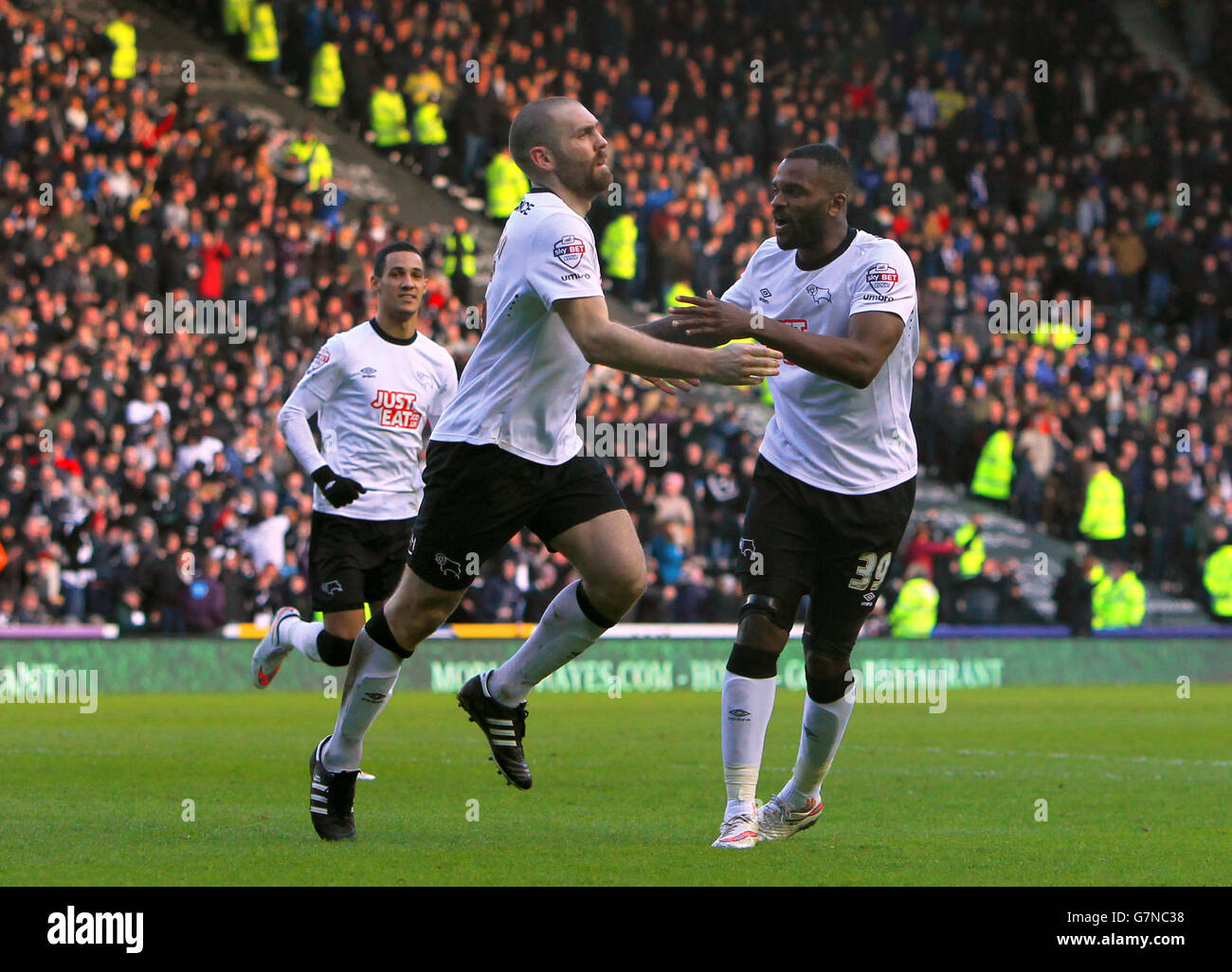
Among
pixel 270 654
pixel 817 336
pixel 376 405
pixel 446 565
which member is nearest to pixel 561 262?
pixel 817 336

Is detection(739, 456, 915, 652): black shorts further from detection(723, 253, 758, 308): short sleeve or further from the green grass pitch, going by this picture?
the green grass pitch

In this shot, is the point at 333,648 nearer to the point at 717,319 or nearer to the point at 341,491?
the point at 341,491

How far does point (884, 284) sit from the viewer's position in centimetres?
754

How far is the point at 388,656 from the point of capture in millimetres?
7695

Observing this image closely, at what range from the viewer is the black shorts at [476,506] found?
739 centimetres

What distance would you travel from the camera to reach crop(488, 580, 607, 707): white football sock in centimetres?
777

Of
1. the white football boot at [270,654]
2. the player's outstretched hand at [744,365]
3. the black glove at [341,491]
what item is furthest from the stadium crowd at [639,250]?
the player's outstretched hand at [744,365]

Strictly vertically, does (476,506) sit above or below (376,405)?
below

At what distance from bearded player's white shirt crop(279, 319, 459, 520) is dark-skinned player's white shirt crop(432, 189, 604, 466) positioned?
358 centimetres

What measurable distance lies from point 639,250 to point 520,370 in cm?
1890

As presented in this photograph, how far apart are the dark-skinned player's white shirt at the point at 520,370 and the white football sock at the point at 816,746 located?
1.51m

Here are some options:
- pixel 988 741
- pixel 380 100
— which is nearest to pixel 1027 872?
pixel 988 741

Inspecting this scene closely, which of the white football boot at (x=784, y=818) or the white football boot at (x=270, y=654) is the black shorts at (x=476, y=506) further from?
the white football boot at (x=270, y=654)
